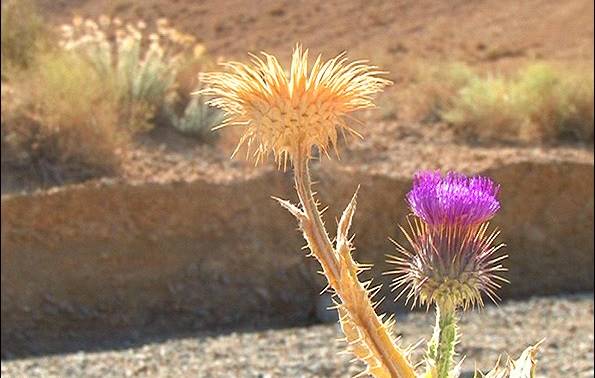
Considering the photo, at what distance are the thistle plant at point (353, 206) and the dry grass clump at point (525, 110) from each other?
43.7ft

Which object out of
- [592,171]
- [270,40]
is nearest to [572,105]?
[592,171]

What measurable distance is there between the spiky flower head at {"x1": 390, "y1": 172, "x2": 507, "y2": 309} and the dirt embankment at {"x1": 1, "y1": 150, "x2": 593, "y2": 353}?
384 inches

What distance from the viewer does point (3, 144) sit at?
1364 cm

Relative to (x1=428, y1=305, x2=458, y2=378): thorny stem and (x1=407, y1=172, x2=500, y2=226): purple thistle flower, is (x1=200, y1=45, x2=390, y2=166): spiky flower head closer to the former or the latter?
(x1=407, y1=172, x2=500, y2=226): purple thistle flower

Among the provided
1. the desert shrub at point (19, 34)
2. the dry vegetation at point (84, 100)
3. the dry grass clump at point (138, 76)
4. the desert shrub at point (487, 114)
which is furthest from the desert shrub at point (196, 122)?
the desert shrub at point (487, 114)

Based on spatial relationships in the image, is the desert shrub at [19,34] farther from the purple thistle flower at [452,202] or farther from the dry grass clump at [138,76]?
the purple thistle flower at [452,202]

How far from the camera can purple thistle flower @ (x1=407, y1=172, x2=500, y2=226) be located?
3.03 metres

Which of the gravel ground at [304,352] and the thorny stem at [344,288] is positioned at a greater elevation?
the thorny stem at [344,288]

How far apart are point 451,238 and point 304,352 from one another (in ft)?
25.4

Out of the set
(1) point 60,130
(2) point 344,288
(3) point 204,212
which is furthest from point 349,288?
(1) point 60,130

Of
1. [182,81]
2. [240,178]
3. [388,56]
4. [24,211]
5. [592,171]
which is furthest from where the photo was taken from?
[388,56]

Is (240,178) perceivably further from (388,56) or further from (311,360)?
(388,56)

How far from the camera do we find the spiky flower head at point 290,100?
9.32 feet

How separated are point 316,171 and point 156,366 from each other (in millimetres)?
4071
